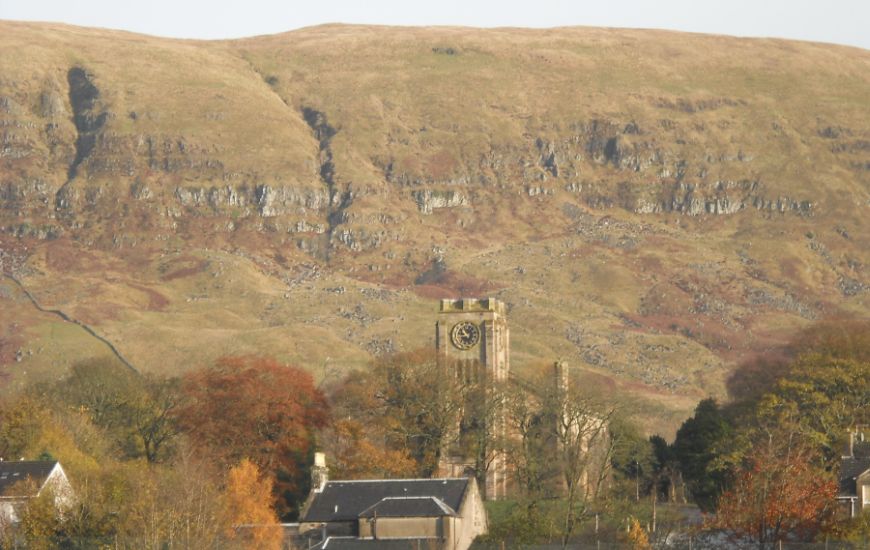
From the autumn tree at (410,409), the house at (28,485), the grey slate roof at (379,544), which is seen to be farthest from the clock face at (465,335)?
the grey slate roof at (379,544)

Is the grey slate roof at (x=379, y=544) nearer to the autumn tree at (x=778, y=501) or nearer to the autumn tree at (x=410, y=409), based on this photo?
the autumn tree at (x=778, y=501)

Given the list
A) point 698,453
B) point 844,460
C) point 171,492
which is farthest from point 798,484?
point 698,453

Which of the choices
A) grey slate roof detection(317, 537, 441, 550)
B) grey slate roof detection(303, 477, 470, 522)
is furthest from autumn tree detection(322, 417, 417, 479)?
grey slate roof detection(317, 537, 441, 550)

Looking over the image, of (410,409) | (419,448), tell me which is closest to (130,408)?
(410,409)

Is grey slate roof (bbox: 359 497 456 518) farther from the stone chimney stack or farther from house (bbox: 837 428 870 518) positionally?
house (bbox: 837 428 870 518)

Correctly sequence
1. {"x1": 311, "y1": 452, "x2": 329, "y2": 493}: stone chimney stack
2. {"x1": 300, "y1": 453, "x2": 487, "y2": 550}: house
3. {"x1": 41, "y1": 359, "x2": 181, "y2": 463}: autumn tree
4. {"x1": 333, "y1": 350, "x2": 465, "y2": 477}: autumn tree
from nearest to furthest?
{"x1": 300, "y1": 453, "x2": 487, "y2": 550}: house, {"x1": 311, "y1": 452, "x2": 329, "y2": 493}: stone chimney stack, {"x1": 333, "y1": 350, "x2": 465, "y2": 477}: autumn tree, {"x1": 41, "y1": 359, "x2": 181, "y2": 463}: autumn tree

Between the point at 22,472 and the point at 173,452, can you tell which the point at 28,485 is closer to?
the point at 22,472

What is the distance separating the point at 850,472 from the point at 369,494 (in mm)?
25882

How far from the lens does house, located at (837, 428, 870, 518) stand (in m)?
99.9

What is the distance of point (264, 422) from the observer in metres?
129

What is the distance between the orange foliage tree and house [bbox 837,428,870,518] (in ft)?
114

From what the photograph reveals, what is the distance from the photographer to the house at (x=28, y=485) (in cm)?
A: 10538

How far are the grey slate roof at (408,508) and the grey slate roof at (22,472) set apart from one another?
68.1 feet

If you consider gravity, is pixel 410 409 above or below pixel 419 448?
Answer: above
